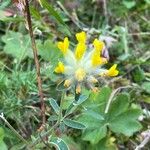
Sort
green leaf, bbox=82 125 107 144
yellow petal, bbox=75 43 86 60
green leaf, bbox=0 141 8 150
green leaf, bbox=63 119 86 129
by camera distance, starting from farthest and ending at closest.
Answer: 1. green leaf, bbox=82 125 107 144
2. green leaf, bbox=0 141 8 150
3. green leaf, bbox=63 119 86 129
4. yellow petal, bbox=75 43 86 60

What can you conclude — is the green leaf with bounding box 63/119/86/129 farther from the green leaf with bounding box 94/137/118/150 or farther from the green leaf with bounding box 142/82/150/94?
the green leaf with bounding box 142/82/150/94

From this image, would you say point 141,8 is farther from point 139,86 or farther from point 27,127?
point 27,127

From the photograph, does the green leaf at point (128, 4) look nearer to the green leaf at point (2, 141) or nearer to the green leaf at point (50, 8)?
the green leaf at point (50, 8)

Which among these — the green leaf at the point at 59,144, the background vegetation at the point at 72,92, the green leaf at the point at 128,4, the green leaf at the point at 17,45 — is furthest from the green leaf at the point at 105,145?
the green leaf at the point at 128,4

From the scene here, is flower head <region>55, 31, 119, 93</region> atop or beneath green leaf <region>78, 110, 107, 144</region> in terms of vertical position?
atop

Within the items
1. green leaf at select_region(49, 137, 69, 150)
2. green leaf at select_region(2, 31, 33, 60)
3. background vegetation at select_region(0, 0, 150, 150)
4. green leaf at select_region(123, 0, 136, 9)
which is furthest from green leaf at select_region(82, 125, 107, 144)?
green leaf at select_region(123, 0, 136, 9)

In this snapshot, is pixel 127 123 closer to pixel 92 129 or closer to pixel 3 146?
pixel 92 129

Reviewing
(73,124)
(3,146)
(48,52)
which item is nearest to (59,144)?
(73,124)

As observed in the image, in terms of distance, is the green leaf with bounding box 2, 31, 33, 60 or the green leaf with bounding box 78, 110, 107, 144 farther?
the green leaf with bounding box 2, 31, 33, 60
